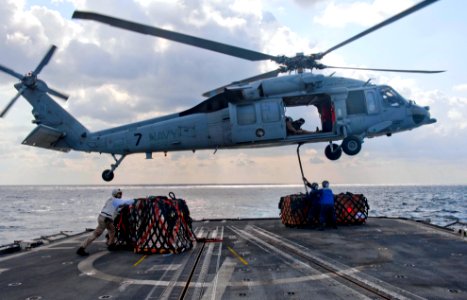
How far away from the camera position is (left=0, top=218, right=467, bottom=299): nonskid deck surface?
7027 millimetres

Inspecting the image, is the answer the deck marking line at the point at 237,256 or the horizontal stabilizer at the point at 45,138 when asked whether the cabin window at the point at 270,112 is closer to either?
the deck marking line at the point at 237,256

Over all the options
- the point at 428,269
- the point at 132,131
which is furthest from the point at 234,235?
the point at 428,269

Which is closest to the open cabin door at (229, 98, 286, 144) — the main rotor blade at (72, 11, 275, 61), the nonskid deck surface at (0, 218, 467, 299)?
the main rotor blade at (72, 11, 275, 61)

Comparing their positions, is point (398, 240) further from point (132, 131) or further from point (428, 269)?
point (132, 131)

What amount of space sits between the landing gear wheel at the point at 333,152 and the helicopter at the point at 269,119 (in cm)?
4

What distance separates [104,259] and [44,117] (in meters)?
10.8

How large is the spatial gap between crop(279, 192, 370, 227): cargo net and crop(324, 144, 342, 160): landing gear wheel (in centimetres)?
185

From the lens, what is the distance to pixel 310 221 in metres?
16.9

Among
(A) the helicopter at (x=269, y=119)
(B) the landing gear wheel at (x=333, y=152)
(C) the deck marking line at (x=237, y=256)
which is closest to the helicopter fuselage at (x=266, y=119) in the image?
(A) the helicopter at (x=269, y=119)

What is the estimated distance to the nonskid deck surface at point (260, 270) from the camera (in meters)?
7.03

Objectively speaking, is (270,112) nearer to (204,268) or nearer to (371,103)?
(371,103)

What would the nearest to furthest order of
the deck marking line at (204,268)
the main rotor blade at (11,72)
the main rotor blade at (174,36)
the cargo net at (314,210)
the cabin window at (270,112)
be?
1. the deck marking line at (204,268)
2. the main rotor blade at (174,36)
3. the cabin window at (270,112)
4. the cargo net at (314,210)
5. the main rotor blade at (11,72)

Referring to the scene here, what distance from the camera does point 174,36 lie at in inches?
532

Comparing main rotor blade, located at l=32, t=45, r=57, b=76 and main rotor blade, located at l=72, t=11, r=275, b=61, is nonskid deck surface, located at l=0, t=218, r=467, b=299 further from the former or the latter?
main rotor blade, located at l=32, t=45, r=57, b=76
